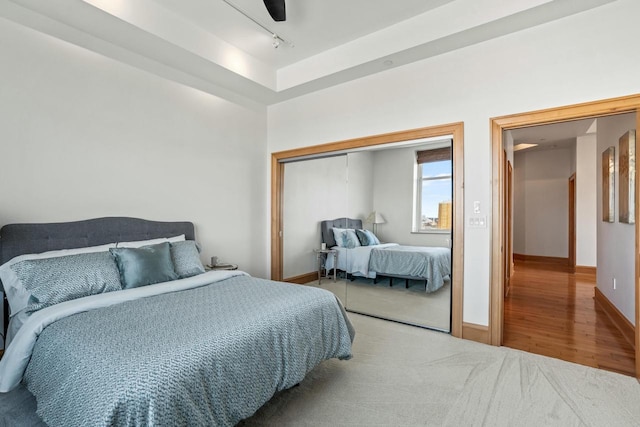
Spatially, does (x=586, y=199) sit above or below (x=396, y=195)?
above

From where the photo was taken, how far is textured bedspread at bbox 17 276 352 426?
4.02ft

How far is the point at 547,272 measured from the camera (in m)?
6.38

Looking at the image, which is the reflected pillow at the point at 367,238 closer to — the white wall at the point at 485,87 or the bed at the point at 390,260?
the bed at the point at 390,260

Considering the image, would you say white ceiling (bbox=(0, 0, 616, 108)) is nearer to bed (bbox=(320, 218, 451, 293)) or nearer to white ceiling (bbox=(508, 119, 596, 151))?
bed (bbox=(320, 218, 451, 293))

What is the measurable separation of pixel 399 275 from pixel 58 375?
3.22 metres

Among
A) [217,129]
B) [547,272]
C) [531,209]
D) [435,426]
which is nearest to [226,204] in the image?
[217,129]

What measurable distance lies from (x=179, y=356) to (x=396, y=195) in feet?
9.56

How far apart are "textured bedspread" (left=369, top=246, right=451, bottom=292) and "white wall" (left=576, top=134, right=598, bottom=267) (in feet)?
15.6

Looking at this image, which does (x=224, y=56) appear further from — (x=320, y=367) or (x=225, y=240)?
(x=320, y=367)

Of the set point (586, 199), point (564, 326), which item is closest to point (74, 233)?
point (564, 326)

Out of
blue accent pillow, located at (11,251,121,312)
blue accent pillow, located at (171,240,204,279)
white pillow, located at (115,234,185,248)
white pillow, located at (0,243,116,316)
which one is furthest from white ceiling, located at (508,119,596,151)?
white pillow, located at (0,243,116,316)

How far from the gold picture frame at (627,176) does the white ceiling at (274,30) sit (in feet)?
4.40

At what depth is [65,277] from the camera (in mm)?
2184

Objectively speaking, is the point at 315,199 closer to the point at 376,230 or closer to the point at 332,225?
the point at 332,225
